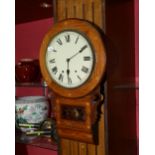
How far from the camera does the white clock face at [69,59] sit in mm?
995

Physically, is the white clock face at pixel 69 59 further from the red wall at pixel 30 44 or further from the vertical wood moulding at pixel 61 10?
the red wall at pixel 30 44

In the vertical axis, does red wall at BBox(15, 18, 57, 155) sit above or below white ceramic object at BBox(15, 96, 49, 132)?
above

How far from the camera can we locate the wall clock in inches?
38.3

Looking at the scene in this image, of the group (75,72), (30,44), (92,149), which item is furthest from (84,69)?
(30,44)

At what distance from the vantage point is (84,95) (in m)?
1.00

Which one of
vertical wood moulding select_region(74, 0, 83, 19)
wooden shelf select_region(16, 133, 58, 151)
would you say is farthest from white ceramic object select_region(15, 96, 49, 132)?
vertical wood moulding select_region(74, 0, 83, 19)

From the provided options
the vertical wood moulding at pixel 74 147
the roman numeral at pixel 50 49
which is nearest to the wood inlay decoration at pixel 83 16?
the vertical wood moulding at pixel 74 147

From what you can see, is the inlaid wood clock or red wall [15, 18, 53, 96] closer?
the inlaid wood clock

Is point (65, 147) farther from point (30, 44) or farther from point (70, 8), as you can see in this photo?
point (30, 44)

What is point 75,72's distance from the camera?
3.36ft

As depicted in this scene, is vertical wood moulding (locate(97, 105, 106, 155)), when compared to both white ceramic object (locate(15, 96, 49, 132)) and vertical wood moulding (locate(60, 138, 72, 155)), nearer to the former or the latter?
vertical wood moulding (locate(60, 138, 72, 155))

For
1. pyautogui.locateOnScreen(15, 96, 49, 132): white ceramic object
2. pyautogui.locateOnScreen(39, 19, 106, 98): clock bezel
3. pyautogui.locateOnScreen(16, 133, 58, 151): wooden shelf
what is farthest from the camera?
pyautogui.locateOnScreen(15, 96, 49, 132): white ceramic object
